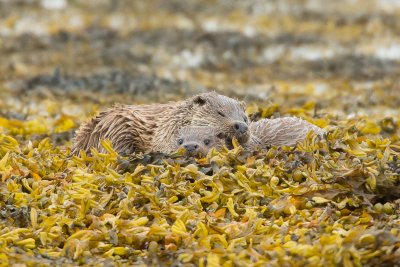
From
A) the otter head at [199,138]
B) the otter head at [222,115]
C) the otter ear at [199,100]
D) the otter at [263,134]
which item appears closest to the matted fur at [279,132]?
the otter at [263,134]

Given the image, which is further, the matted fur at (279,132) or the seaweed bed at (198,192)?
the matted fur at (279,132)

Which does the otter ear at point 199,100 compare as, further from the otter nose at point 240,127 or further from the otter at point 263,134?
the otter nose at point 240,127

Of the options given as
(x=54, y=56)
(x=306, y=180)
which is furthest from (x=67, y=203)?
(x=54, y=56)

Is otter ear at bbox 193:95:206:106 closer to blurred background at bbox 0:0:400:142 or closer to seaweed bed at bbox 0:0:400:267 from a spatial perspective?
seaweed bed at bbox 0:0:400:267

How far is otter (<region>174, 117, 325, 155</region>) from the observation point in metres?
7.05

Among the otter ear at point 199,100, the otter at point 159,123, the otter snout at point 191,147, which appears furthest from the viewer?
the otter ear at point 199,100

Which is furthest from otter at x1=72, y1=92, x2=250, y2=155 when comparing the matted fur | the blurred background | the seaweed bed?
the blurred background

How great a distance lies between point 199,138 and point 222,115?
1.13 ft

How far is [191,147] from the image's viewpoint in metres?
6.88

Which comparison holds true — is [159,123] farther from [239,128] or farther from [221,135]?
[239,128]

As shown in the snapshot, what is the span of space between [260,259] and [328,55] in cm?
1066

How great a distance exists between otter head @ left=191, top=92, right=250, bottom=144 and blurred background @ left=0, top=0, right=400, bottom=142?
4.66 ft

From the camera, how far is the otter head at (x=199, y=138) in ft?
22.7

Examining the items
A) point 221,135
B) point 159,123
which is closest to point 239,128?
point 221,135
